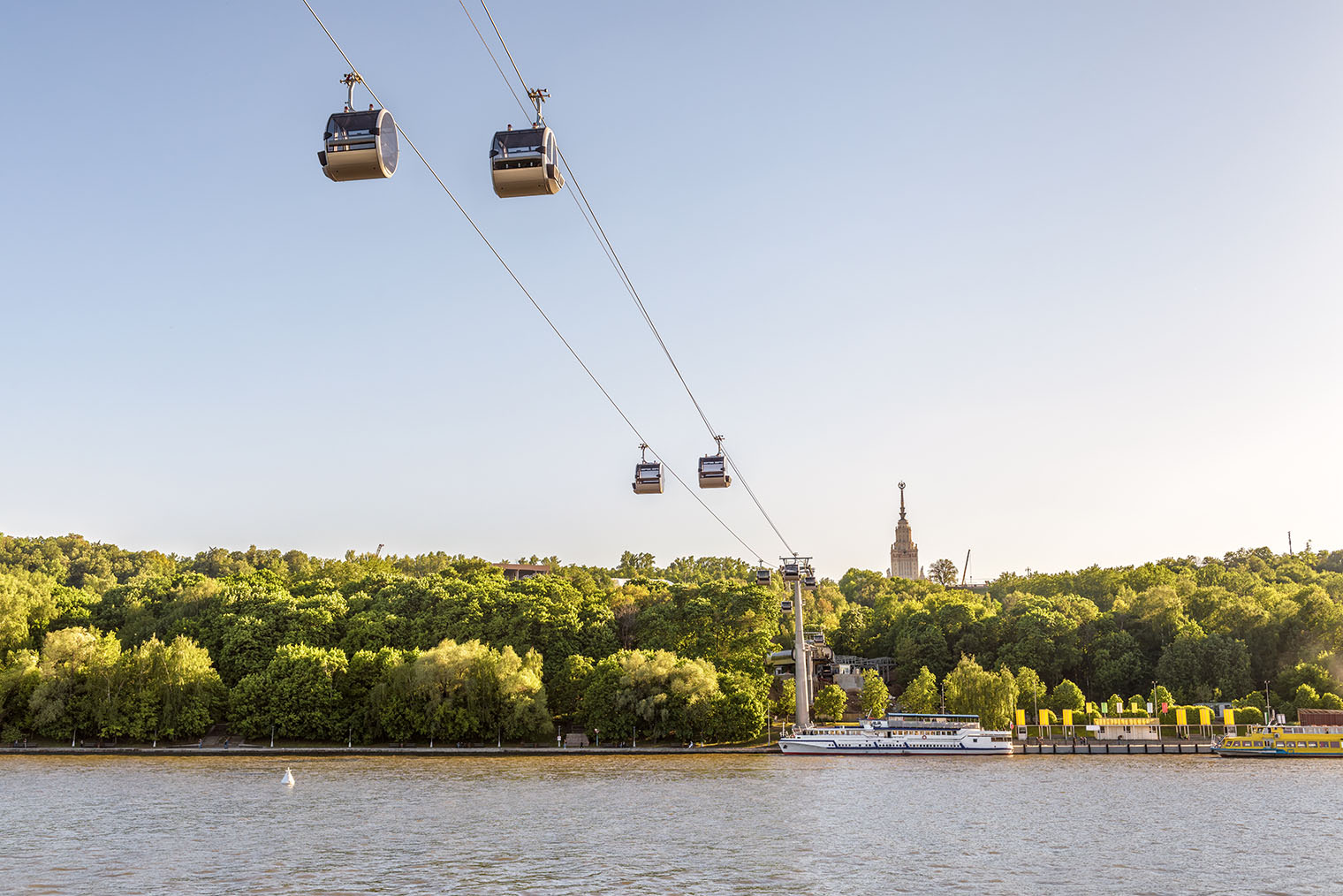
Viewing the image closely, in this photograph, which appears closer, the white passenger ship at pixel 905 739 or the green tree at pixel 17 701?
the green tree at pixel 17 701

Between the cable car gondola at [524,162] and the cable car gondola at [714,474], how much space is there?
904 inches

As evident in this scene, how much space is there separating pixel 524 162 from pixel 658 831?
106ft

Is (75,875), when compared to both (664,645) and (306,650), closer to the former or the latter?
(306,650)

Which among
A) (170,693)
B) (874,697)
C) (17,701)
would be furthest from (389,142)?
(874,697)

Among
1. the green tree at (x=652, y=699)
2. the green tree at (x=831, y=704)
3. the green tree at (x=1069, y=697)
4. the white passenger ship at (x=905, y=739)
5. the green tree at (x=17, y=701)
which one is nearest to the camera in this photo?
the green tree at (x=17, y=701)

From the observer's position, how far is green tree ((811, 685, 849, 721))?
351ft

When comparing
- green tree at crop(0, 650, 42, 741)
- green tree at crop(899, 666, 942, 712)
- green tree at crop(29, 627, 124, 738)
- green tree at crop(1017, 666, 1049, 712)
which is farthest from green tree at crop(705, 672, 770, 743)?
green tree at crop(0, 650, 42, 741)

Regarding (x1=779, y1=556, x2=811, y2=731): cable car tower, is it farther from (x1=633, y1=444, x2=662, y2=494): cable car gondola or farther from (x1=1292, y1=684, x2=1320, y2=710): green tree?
(x1=633, y1=444, x2=662, y2=494): cable car gondola

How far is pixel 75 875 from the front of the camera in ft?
116

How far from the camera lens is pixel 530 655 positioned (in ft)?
299

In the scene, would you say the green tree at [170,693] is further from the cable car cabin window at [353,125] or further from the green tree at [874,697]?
the cable car cabin window at [353,125]

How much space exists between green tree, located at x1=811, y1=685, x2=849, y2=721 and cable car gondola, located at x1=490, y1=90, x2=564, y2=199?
93.8 metres

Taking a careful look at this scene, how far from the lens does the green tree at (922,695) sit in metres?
108

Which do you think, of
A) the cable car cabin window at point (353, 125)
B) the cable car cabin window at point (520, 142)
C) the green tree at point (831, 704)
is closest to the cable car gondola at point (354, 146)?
the cable car cabin window at point (353, 125)
